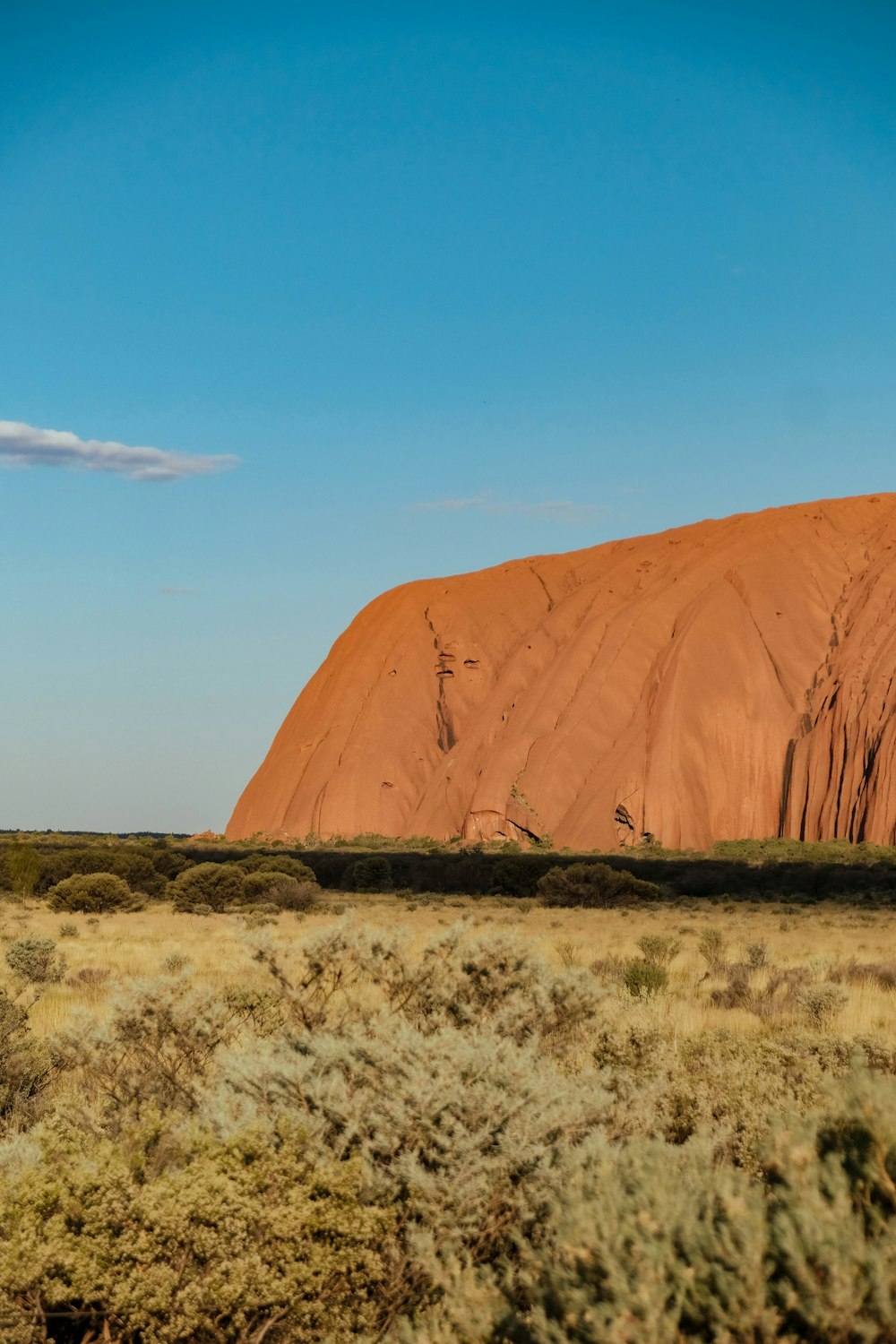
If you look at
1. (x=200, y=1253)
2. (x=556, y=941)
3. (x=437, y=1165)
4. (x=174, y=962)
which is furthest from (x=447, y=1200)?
(x=556, y=941)

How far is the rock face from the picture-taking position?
191 ft

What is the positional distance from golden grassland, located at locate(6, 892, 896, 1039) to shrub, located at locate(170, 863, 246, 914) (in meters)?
1.48

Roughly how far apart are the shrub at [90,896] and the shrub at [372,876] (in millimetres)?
9564

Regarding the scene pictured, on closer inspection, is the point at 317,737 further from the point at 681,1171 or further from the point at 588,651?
the point at 681,1171

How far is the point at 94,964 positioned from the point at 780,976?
33.7 feet

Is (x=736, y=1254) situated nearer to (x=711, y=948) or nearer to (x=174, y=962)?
(x=174, y=962)

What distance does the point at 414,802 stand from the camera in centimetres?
7144

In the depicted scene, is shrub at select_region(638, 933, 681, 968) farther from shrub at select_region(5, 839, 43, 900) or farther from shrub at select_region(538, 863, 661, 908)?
shrub at select_region(5, 839, 43, 900)

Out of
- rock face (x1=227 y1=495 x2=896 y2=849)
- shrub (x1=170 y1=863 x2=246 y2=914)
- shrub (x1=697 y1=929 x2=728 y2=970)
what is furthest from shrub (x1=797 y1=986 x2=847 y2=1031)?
rock face (x1=227 y1=495 x2=896 y2=849)

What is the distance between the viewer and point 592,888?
113 feet

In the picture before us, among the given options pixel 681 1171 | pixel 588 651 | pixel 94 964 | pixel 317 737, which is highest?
pixel 588 651

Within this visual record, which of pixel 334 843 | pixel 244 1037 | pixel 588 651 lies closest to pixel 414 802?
pixel 334 843

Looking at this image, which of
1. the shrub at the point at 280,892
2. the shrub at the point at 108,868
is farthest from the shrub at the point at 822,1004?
the shrub at the point at 108,868

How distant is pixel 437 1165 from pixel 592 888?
2987cm
